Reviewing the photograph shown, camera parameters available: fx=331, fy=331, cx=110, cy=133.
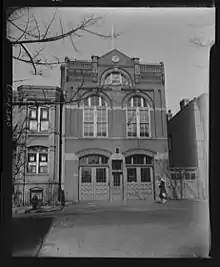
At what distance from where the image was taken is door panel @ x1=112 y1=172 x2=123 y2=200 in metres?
3.07

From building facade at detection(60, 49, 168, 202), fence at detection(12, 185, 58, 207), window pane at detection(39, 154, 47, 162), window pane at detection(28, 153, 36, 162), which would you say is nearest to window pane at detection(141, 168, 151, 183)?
building facade at detection(60, 49, 168, 202)

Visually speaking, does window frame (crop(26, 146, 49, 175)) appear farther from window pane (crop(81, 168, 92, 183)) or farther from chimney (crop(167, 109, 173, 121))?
chimney (crop(167, 109, 173, 121))

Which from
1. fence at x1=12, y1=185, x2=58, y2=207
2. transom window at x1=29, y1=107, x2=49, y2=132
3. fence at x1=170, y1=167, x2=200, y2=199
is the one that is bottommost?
fence at x1=12, y1=185, x2=58, y2=207

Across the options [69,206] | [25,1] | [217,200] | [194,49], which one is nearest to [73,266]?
[69,206]

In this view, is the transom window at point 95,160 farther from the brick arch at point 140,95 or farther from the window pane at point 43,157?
the brick arch at point 140,95

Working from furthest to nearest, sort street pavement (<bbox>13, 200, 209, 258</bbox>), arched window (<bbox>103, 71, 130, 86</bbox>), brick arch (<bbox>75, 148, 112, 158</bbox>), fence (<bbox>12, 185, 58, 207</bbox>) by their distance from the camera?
arched window (<bbox>103, 71, 130, 86</bbox>), brick arch (<bbox>75, 148, 112, 158</bbox>), fence (<bbox>12, 185, 58, 207</bbox>), street pavement (<bbox>13, 200, 209, 258</bbox>)

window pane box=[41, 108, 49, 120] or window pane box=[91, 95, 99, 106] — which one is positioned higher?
window pane box=[91, 95, 99, 106]

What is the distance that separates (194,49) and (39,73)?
1.48m

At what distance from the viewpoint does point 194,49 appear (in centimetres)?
312

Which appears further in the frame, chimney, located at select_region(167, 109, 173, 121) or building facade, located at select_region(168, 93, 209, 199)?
chimney, located at select_region(167, 109, 173, 121)

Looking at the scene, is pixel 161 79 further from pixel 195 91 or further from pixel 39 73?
pixel 39 73

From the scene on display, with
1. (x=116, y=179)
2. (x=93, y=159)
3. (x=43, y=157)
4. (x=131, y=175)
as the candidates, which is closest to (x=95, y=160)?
(x=93, y=159)

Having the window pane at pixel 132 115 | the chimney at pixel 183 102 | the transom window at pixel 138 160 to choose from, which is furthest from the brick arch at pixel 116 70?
the transom window at pixel 138 160

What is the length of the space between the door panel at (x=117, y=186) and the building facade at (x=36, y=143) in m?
0.53
